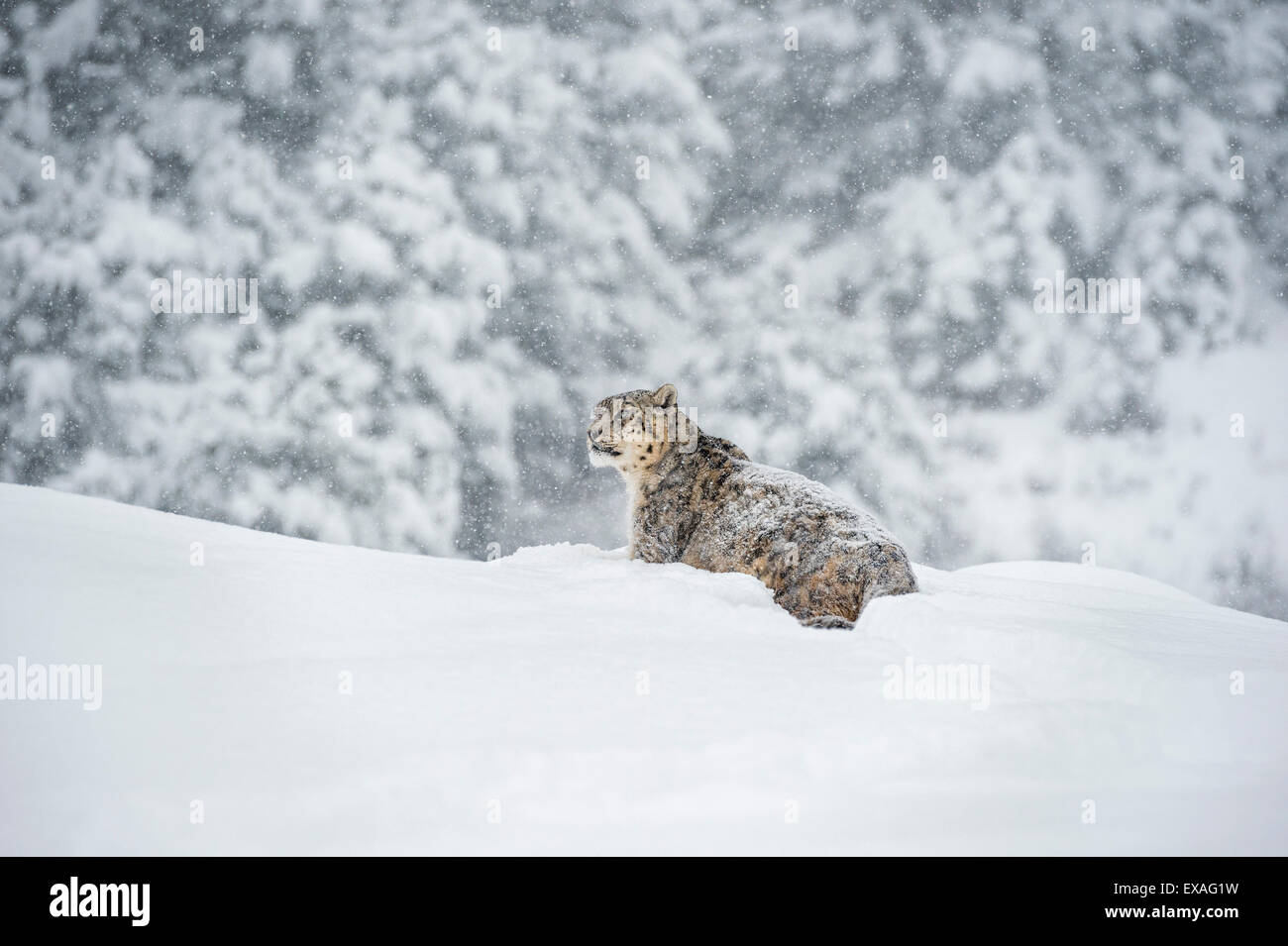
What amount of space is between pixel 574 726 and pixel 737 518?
11.6ft

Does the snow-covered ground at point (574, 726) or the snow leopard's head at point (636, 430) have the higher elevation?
the snow leopard's head at point (636, 430)

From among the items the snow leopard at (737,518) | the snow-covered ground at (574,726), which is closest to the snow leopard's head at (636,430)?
the snow leopard at (737,518)

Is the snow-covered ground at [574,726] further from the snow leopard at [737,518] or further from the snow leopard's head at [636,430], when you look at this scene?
the snow leopard's head at [636,430]

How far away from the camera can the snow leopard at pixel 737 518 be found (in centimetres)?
506

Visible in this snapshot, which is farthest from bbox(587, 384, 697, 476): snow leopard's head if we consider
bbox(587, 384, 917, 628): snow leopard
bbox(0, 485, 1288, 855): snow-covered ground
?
bbox(0, 485, 1288, 855): snow-covered ground

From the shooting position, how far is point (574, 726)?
267 cm

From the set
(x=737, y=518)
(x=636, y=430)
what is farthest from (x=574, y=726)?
(x=636, y=430)

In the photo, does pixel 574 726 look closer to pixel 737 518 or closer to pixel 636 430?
pixel 737 518

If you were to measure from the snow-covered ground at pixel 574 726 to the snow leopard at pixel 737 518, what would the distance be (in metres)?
0.89

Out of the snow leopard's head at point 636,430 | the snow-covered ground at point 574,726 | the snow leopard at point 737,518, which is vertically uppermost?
the snow leopard's head at point 636,430

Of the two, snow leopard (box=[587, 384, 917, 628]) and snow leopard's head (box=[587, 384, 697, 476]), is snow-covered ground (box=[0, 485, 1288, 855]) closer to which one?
snow leopard (box=[587, 384, 917, 628])

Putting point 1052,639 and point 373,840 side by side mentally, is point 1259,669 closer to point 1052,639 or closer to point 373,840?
point 1052,639

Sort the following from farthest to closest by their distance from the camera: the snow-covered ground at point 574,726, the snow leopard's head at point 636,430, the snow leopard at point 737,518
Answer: the snow leopard's head at point 636,430 → the snow leopard at point 737,518 → the snow-covered ground at point 574,726

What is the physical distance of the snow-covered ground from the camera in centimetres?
223
